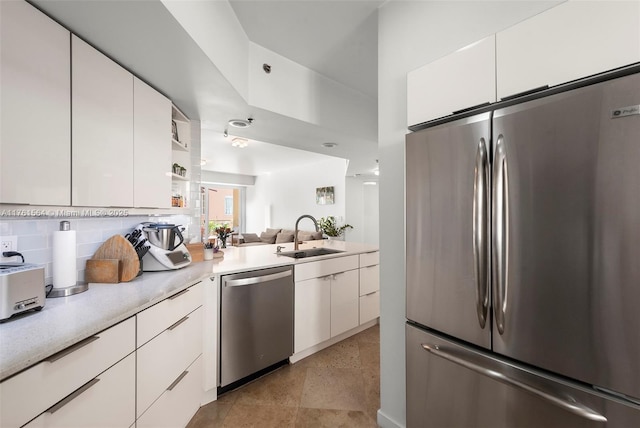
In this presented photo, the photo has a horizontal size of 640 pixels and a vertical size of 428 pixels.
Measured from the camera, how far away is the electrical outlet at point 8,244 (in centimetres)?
119

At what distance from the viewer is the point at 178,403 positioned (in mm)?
1494

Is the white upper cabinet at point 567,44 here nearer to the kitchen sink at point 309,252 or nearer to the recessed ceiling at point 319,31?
the recessed ceiling at point 319,31

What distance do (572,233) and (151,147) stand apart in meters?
2.20

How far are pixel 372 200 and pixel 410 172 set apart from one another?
546 cm

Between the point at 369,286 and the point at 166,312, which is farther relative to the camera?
the point at 369,286

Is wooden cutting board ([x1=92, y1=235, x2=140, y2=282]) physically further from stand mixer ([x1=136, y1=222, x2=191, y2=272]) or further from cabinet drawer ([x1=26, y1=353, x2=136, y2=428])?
cabinet drawer ([x1=26, y1=353, x2=136, y2=428])

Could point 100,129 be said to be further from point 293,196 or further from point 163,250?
point 293,196

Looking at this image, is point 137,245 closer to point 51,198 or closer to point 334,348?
point 51,198

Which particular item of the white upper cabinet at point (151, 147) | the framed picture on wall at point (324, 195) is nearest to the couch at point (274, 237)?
the framed picture on wall at point (324, 195)

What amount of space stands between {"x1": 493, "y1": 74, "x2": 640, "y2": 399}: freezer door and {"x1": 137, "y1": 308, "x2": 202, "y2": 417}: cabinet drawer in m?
1.51

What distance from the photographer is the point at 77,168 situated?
4.09 feet

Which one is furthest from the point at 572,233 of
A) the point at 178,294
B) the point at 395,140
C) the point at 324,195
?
the point at 324,195

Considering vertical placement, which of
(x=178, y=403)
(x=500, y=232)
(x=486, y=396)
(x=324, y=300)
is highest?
(x=500, y=232)

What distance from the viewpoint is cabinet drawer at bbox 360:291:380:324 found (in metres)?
2.96
